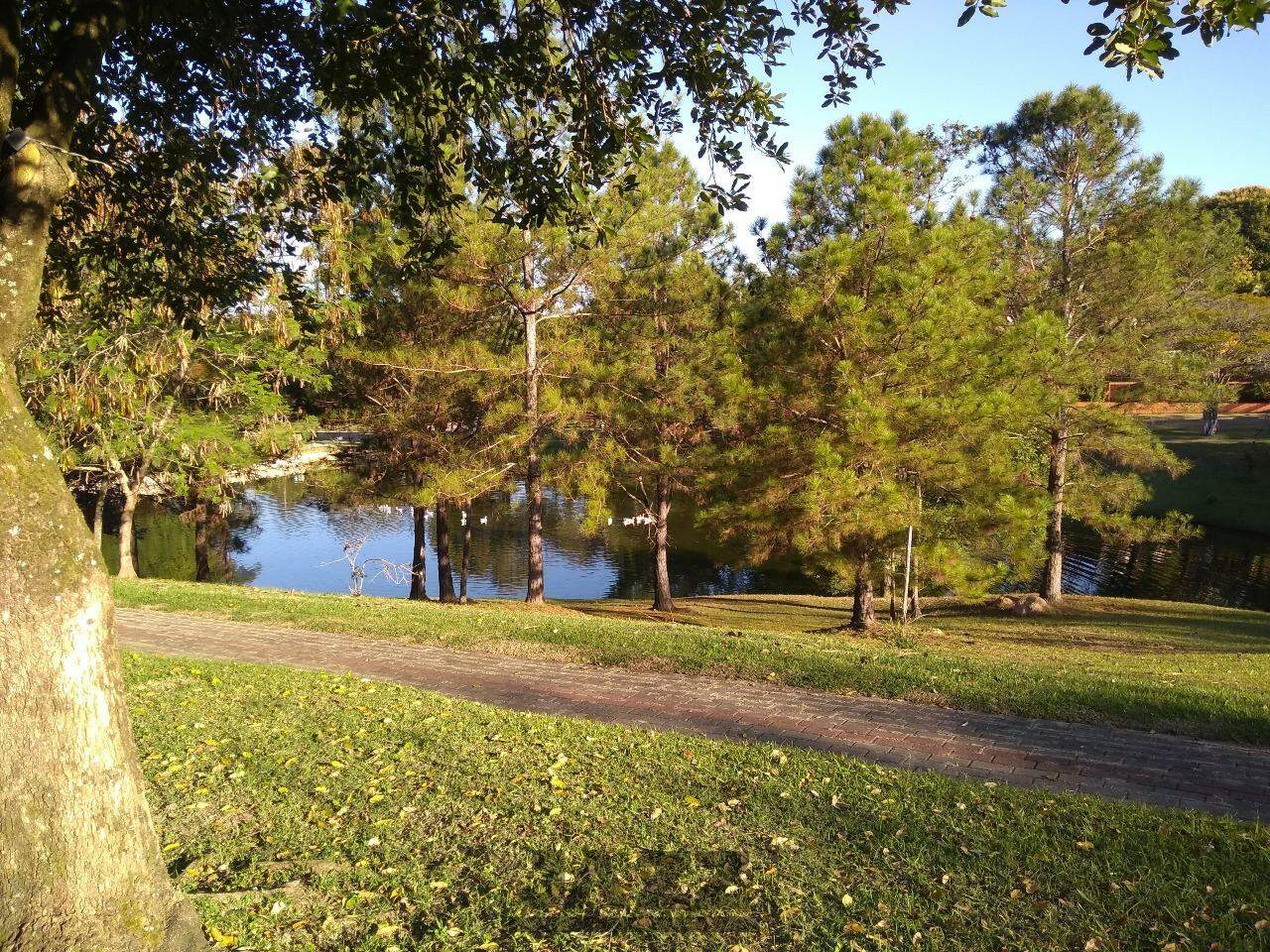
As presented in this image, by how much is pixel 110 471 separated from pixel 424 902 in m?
18.4

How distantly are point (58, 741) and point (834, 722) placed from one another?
5.67 meters

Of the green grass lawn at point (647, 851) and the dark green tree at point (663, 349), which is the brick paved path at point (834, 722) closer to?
the green grass lawn at point (647, 851)

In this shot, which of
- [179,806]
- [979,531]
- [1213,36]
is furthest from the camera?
[979,531]

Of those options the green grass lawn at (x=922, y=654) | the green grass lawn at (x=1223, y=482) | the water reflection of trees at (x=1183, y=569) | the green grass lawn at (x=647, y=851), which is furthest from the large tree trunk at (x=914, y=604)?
the green grass lawn at (x=1223, y=482)

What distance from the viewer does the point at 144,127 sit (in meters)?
5.74

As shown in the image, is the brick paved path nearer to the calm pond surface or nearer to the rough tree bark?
the rough tree bark

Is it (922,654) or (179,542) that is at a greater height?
(922,654)

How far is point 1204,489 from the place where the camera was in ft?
130

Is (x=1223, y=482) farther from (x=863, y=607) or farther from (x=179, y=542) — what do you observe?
(x=179, y=542)

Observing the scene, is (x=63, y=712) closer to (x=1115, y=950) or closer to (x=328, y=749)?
(x=328, y=749)

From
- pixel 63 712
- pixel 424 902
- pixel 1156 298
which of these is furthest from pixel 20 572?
pixel 1156 298

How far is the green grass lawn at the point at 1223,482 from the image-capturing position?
3700 cm

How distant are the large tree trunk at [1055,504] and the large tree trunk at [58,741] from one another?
20.7m

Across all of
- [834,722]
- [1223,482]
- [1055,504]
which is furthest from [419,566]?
[1223,482]
